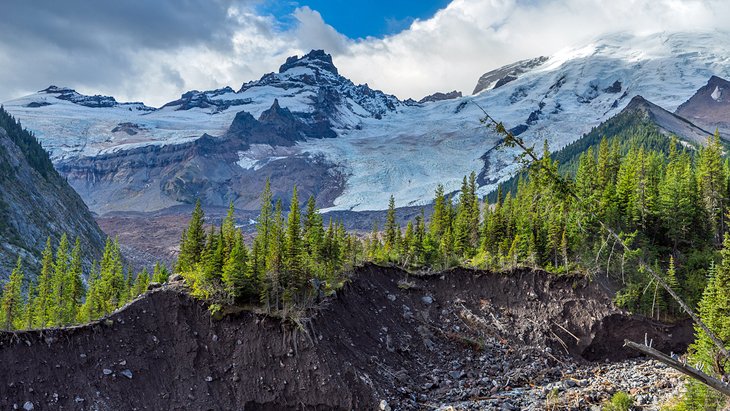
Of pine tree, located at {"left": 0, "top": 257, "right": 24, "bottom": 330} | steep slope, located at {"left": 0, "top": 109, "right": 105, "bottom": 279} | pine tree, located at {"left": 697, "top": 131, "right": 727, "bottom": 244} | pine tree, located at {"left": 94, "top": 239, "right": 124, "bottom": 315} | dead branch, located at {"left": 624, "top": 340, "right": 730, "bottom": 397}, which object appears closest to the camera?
dead branch, located at {"left": 624, "top": 340, "right": 730, "bottom": 397}

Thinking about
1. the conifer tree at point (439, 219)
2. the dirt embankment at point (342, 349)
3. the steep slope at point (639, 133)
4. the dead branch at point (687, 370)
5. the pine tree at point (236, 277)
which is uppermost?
the steep slope at point (639, 133)

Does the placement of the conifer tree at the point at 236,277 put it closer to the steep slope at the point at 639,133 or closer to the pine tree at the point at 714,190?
the pine tree at the point at 714,190

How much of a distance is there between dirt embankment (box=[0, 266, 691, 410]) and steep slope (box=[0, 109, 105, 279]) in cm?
5689

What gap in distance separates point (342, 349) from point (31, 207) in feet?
287

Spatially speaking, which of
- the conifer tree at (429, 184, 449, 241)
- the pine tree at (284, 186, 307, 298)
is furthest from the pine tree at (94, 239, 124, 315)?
the conifer tree at (429, 184, 449, 241)

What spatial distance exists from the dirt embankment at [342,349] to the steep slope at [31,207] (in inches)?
2240

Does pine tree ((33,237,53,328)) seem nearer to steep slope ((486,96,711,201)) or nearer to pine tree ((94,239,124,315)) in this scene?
pine tree ((94,239,124,315))

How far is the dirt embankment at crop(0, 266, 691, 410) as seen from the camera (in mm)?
28172

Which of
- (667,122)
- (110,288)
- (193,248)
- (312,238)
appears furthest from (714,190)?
(667,122)

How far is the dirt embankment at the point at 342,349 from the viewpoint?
92.4ft

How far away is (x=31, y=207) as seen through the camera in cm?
9850

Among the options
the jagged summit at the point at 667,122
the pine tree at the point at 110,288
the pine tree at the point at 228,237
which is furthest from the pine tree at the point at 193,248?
the jagged summit at the point at 667,122

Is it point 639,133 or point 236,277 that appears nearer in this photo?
point 236,277

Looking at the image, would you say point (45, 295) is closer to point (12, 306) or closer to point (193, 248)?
point (12, 306)
